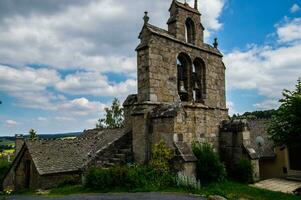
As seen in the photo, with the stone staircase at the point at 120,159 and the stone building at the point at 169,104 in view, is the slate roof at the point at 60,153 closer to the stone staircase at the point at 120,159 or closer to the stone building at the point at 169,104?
the stone building at the point at 169,104

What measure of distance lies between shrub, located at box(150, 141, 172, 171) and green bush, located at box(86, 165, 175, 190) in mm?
199

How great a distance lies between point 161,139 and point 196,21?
6.37m

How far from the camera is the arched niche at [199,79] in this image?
45.9 ft

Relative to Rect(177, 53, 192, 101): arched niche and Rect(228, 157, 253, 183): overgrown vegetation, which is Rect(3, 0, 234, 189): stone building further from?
Rect(228, 157, 253, 183): overgrown vegetation

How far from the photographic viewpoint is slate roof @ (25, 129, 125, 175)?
604 inches

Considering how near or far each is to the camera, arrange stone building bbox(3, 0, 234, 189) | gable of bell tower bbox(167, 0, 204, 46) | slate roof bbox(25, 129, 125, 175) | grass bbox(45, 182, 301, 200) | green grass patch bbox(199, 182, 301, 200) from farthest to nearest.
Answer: slate roof bbox(25, 129, 125, 175)
gable of bell tower bbox(167, 0, 204, 46)
stone building bbox(3, 0, 234, 189)
green grass patch bbox(199, 182, 301, 200)
grass bbox(45, 182, 301, 200)

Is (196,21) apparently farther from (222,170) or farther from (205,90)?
(222,170)

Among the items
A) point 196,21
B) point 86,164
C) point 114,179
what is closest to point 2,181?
point 86,164

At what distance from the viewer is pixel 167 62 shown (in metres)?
12.2

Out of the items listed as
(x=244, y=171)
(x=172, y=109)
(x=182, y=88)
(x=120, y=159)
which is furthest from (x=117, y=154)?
(x=244, y=171)

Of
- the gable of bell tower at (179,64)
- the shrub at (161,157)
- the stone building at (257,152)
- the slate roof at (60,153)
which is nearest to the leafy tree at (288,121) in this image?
the stone building at (257,152)

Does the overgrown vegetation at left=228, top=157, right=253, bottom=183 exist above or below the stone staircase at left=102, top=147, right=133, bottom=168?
below

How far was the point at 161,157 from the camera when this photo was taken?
34.7 feet

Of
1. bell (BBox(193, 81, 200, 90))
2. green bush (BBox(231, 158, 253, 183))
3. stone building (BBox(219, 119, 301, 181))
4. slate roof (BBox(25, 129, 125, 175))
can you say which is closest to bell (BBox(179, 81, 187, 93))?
bell (BBox(193, 81, 200, 90))
